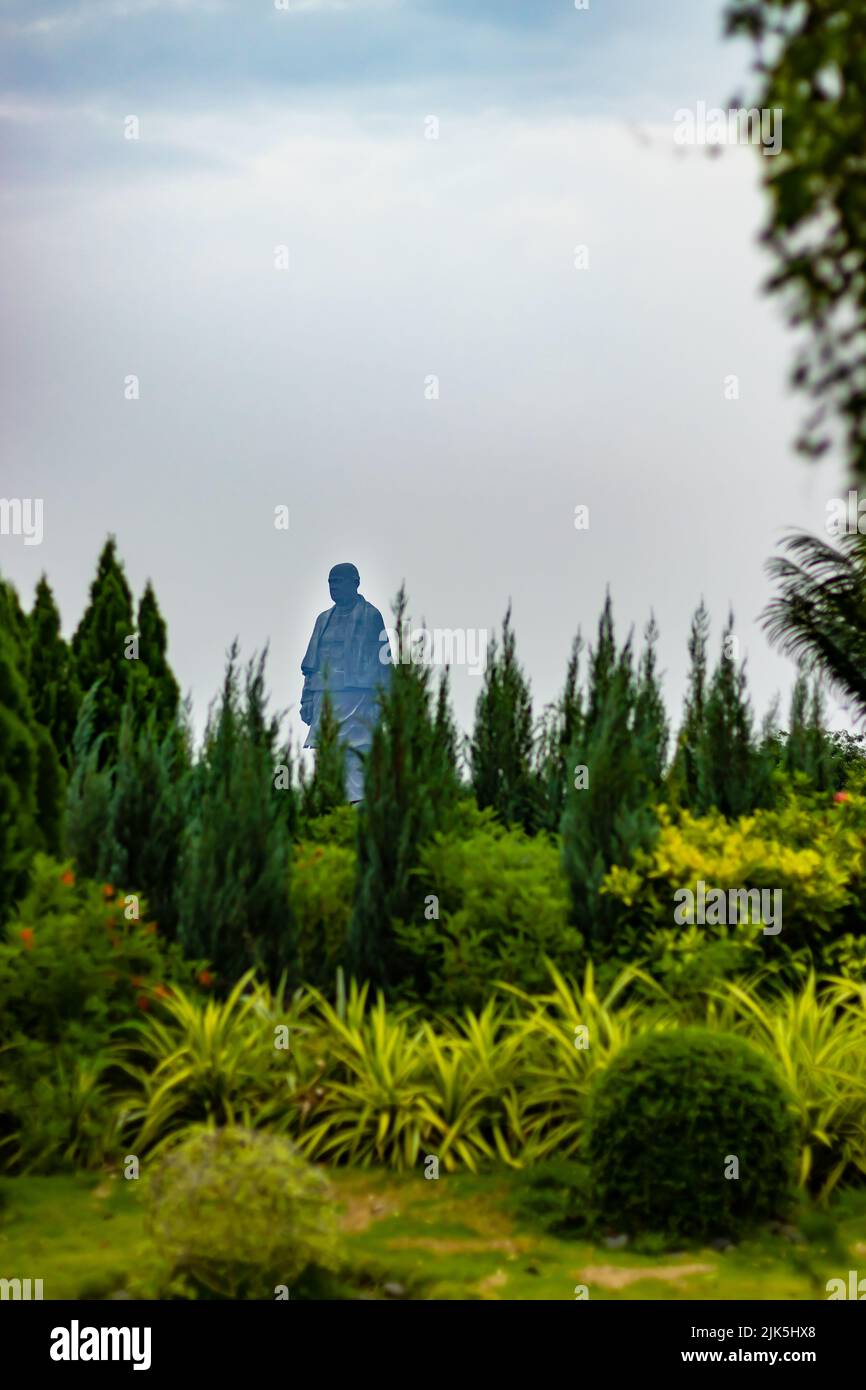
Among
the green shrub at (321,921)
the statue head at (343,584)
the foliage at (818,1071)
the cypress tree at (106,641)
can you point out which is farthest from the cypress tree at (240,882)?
the statue head at (343,584)

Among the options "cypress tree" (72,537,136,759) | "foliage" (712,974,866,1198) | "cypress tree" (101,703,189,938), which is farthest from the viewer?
"cypress tree" (72,537,136,759)

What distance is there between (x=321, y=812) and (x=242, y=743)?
10.2 ft

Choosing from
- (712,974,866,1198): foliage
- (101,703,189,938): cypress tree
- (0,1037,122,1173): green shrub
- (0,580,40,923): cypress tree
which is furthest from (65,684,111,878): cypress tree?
(712,974,866,1198): foliage

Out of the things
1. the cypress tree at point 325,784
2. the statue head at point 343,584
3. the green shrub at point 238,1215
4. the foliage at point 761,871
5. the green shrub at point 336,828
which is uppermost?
the statue head at point 343,584

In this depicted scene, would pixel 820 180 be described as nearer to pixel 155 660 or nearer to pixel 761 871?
pixel 761 871

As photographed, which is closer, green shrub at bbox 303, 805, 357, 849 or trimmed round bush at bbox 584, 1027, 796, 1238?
trimmed round bush at bbox 584, 1027, 796, 1238

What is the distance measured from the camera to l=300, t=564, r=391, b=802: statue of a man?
54.3ft

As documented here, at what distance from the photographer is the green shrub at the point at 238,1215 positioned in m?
5.66

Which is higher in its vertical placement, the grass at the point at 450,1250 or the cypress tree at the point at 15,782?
the cypress tree at the point at 15,782

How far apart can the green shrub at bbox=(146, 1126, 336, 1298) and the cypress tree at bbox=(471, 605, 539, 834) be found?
5972 mm

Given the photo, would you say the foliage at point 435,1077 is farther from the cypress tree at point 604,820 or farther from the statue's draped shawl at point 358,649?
the statue's draped shawl at point 358,649

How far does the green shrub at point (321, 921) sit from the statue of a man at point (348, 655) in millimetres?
6980

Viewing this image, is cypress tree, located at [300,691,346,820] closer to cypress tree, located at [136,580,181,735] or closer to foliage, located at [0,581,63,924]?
cypress tree, located at [136,580,181,735]

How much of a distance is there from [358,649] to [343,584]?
29.0 inches
